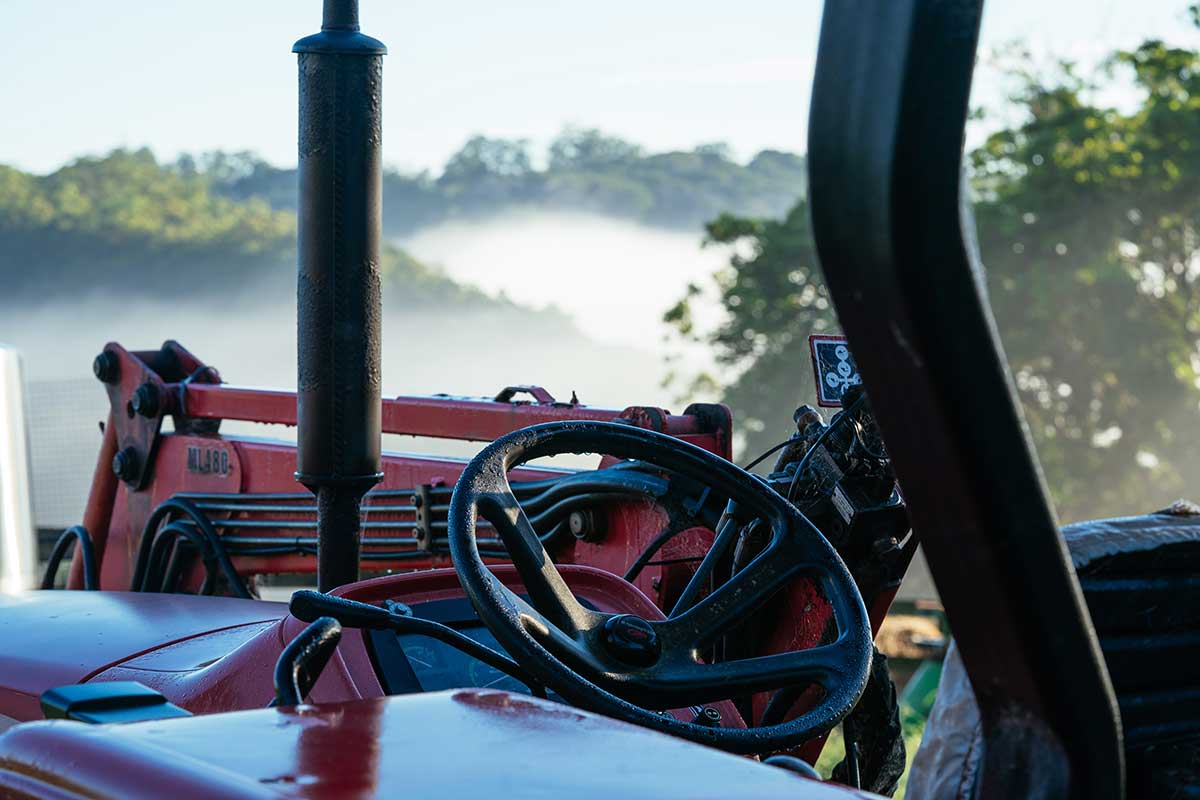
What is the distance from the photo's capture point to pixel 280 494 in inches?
158

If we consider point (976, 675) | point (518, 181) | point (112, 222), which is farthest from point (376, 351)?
point (518, 181)

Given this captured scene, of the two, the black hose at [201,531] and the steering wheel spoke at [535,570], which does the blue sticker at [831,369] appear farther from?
the black hose at [201,531]

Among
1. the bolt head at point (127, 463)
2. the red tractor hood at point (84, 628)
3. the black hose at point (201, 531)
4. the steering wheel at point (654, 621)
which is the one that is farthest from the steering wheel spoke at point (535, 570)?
the bolt head at point (127, 463)

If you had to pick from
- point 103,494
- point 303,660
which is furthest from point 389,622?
point 103,494

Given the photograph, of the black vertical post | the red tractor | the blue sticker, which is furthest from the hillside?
the black vertical post

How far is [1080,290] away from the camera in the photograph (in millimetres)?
19422

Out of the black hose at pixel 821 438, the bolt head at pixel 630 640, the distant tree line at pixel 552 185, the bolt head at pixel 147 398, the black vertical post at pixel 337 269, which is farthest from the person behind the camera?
the distant tree line at pixel 552 185

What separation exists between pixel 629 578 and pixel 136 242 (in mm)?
28253

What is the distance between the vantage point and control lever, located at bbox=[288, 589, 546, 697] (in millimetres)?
1779

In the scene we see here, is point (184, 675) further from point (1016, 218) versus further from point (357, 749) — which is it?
point (1016, 218)

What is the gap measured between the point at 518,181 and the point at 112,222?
29.5ft

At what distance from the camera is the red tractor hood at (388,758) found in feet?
3.67

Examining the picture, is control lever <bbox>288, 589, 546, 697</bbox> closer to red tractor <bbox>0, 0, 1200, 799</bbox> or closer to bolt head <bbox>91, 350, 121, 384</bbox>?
red tractor <bbox>0, 0, 1200, 799</bbox>

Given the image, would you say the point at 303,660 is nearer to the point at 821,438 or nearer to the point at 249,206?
the point at 821,438
